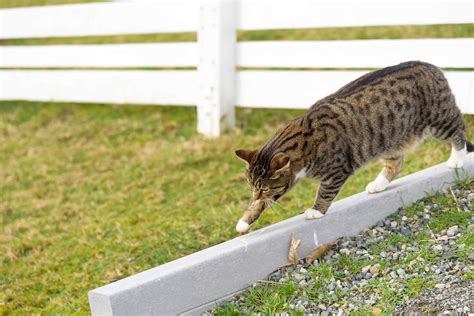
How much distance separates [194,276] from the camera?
10.1ft

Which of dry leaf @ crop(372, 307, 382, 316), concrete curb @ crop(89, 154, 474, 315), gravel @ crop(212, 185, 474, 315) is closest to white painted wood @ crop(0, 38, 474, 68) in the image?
concrete curb @ crop(89, 154, 474, 315)

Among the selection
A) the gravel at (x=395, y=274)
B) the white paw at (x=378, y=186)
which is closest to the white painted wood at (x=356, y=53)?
the white paw at (x=378, y=186)

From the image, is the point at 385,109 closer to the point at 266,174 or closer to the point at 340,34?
the point at 266,174

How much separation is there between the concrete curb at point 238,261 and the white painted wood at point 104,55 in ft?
10.5

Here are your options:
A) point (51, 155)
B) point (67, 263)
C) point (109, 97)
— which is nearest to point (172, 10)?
point (109, 97)

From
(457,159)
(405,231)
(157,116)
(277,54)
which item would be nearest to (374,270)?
(405,231)

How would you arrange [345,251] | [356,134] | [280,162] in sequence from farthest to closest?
[356,134]
[345,251]
[280,162]

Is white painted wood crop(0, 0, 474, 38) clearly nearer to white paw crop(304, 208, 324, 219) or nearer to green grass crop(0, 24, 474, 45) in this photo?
green grass crop(0, 24, 474, 45)

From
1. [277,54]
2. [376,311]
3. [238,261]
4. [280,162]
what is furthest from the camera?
[277,54]

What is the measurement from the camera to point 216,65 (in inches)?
241

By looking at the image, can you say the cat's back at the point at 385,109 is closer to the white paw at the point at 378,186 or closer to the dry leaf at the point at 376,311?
the white paw at the point at 378,186

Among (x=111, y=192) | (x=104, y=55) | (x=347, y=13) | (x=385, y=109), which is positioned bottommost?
(x=111, y=192)

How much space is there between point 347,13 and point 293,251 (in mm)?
2905

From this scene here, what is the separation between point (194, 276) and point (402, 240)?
1.06 m
